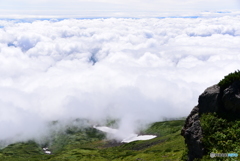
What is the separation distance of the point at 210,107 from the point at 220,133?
5.02 metres

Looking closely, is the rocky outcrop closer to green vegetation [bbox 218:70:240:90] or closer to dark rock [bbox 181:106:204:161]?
dark rock [bbox 181:106:204:161]

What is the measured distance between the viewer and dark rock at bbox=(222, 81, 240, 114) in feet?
109

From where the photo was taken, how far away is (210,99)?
35.9 metres

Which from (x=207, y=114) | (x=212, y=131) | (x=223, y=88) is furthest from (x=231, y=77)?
(x=212, y=131)

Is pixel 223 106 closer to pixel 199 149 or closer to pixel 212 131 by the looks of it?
pixel 212 131

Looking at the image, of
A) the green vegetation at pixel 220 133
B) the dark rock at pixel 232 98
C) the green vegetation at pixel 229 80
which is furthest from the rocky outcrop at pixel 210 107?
the green vegetation at pixel 220 133

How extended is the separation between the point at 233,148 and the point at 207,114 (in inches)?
272

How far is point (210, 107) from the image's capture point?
3556 cm

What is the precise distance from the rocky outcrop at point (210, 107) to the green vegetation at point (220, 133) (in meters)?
1.01

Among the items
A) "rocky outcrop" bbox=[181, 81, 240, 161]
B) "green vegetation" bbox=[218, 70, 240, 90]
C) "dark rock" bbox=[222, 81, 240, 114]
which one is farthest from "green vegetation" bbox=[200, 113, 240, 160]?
"green vegetation" bbox=[218, 70, 240, 90]

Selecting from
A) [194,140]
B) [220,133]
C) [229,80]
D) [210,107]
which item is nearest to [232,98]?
[229,80]

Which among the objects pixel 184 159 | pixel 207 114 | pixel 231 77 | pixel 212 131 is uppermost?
pixel 231 77

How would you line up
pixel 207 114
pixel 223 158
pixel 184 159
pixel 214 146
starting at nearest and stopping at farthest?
pixel 223 158
pixel 214 146
pixel 207 114
pixel 184 159

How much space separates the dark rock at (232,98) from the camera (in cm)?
3334
